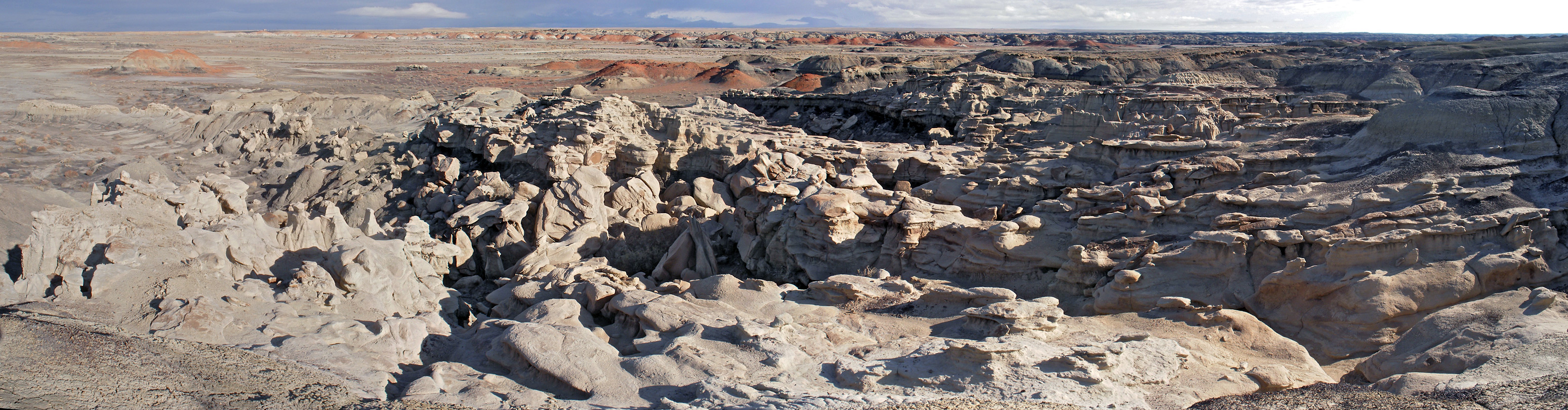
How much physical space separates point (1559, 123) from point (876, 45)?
88.6 m

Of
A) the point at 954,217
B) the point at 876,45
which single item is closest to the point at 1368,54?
the point at 954,217

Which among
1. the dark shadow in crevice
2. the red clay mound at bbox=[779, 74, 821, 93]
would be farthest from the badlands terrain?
the red clay mound at bbox=[779, 74, 821, 93]

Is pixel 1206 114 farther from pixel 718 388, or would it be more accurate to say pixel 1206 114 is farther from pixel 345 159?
pixel 345 159

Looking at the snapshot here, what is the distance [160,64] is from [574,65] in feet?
77.6

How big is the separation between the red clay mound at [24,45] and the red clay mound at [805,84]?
215 ft

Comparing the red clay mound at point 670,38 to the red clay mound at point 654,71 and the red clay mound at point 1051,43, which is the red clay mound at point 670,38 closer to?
the red clay mound at point 1051,43

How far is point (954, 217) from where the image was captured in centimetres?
929

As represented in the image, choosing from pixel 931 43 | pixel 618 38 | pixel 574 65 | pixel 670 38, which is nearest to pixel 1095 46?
pixel 931 43

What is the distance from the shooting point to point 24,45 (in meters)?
66.6

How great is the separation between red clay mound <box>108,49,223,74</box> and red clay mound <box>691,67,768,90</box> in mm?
28702

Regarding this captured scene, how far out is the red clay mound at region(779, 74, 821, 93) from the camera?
40.5 m

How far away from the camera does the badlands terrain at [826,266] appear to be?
16.6 ft

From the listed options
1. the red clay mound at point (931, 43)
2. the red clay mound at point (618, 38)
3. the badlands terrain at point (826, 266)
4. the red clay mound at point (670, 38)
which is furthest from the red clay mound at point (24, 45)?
the red clay mound at point (931, 43)

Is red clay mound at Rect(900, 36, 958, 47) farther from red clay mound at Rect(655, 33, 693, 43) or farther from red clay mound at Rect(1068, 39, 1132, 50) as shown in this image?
red clay mound at Rect(655, 33, 693, 43)
